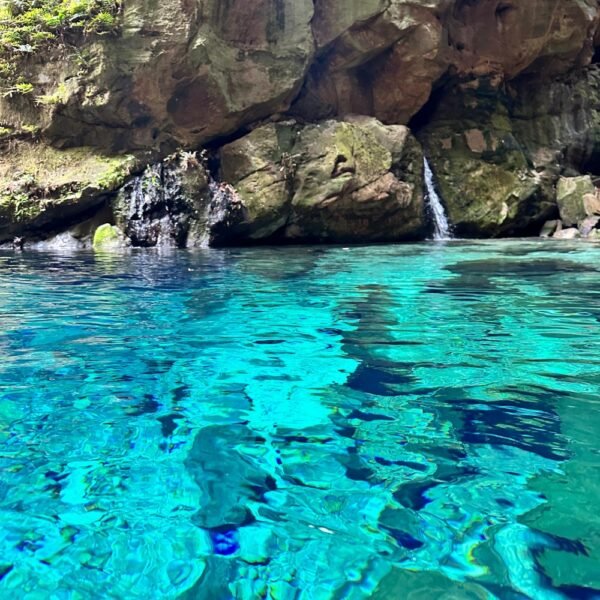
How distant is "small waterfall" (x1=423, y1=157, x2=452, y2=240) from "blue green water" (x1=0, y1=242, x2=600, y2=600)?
10949mm

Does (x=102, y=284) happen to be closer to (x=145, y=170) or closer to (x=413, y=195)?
(x=145, y=170)

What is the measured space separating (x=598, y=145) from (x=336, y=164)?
388 inches

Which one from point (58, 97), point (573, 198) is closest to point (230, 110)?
point (58, 97)

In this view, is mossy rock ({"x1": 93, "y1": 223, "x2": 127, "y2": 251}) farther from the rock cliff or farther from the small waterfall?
the small waterfall

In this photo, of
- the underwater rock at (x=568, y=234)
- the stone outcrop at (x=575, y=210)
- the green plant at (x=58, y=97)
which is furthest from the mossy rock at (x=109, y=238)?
the stone outcrop at (x=575, y=210)

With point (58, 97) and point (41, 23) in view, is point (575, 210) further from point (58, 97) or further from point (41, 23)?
point (41, 23)

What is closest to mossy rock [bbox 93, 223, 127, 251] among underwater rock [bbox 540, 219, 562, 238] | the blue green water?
the blue green water

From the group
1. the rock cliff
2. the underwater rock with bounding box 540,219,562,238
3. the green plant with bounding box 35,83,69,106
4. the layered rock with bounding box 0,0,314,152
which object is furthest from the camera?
the underwater rock with bounding box 540,219,562,238

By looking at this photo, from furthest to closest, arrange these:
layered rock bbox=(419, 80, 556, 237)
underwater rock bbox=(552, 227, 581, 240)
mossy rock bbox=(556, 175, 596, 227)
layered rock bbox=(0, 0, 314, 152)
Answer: layered rock bbox=(419, 80, 556, 237) < mossy rock bbox=(556, 175, 596, 227) < underwater rock bbox=(552, 227, 581, 240) < layered rock bbox=(0, 0, 314, 152)

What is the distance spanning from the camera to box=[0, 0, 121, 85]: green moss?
12.5m

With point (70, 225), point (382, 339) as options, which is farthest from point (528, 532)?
point (70, 225)

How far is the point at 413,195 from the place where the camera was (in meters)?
14.4

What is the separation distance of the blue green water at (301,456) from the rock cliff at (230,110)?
9307 millimetres

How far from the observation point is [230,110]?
13258mm
